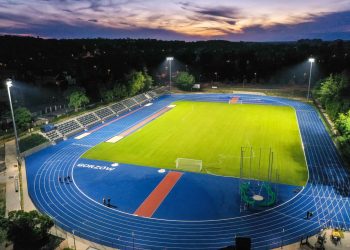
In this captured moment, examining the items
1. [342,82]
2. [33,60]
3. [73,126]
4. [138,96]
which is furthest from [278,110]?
[33,60]

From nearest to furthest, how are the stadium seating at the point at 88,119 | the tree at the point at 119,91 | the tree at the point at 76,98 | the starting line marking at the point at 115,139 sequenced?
1. the starting line marking at the point at 115,139
2. the stadium seating at the point at 88,119
3. the tree at the point at 76,98
4. the tree at the point at 119,91

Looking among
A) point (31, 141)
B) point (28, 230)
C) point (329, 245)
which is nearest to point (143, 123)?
point (31, 141)

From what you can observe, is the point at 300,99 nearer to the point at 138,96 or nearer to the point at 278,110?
the point at 278,110

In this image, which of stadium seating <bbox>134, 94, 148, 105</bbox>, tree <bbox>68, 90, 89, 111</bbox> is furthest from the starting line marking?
stadium seating <bbox>134, 94, 148, 105</bbox>

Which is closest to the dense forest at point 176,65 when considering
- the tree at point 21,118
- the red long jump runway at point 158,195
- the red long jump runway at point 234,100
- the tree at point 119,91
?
the tree at point 119,91

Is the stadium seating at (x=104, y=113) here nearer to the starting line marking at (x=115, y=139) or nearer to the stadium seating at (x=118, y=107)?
the stadium seating at (x=118, y=107)

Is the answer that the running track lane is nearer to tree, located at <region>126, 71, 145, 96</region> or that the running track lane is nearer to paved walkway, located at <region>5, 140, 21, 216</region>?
tree, located at <region>126, 71, 145, 96</region>
